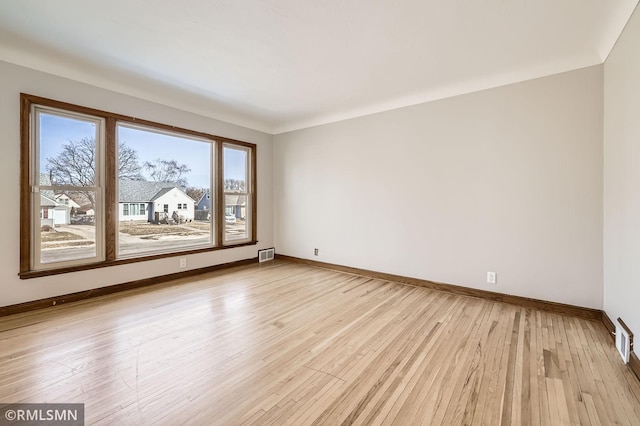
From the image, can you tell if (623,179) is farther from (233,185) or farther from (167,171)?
(167,171)

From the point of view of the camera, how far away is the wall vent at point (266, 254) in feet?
17.1

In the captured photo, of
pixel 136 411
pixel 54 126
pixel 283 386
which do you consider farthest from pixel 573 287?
pixel 54 126

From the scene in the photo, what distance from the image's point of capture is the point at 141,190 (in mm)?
3781

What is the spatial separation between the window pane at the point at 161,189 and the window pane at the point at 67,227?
319 millimetres

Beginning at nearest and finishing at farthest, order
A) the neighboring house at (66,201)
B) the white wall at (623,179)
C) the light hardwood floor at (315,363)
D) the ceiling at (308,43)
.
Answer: the light hardwood floor at (315,363) < the white wall at (623,179) < the ceiling at (308,43) < the neighboring house at (66,201)

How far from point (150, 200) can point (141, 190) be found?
185 mm

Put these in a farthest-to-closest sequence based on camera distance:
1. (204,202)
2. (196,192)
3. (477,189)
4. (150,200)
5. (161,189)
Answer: (204,202) < (196,192) < (161,189) < (150,200) < (477,189)

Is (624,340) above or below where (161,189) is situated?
below

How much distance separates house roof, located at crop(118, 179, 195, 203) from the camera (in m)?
3.58

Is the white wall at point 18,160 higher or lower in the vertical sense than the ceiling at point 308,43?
lower

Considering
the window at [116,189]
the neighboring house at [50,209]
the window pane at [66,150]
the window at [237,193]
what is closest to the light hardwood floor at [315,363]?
the window at [116,189]

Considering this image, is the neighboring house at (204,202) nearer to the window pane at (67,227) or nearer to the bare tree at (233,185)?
the bare tree at (233,185)

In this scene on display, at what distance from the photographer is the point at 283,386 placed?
5.54 feet

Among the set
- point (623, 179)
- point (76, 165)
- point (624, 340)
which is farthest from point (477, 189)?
point (76, 165)
